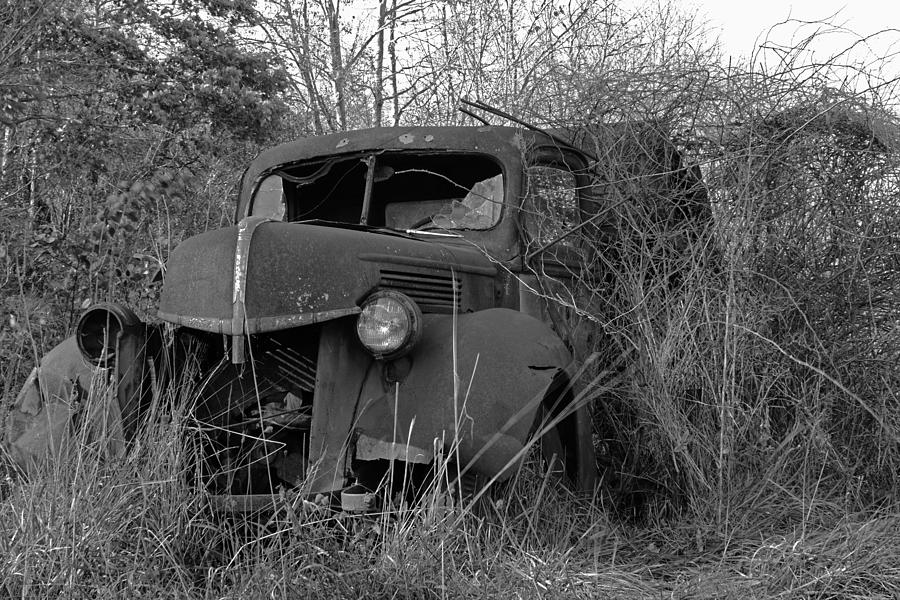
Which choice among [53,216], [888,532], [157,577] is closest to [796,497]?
[888,532]

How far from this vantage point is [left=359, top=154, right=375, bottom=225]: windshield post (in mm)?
4121

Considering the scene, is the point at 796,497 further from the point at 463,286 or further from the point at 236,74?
the point at 236,74

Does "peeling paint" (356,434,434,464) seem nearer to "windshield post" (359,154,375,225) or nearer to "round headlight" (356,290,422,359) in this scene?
"round headlight" (356,290,422,359)

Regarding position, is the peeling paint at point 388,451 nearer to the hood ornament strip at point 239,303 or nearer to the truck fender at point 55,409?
the hood ornament strip at point 239,303

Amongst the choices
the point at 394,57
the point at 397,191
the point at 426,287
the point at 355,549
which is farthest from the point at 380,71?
the point at 355,549

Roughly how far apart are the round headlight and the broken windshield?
104 centimetres

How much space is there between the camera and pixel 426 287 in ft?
11.5

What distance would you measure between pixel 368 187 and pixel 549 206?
90 centimetres

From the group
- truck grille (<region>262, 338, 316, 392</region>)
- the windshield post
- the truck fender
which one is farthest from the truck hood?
the windshield post

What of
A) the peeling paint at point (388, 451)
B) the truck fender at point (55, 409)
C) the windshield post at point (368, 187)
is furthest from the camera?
the windshield post at point (368, 187)

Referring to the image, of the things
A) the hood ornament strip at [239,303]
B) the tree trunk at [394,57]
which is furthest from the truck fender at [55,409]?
the tree trunk at [394,57]

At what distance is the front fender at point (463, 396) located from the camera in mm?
2924

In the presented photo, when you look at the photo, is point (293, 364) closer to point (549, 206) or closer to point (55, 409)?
point (55, 409)

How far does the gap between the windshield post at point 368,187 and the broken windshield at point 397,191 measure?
0.4 inches
